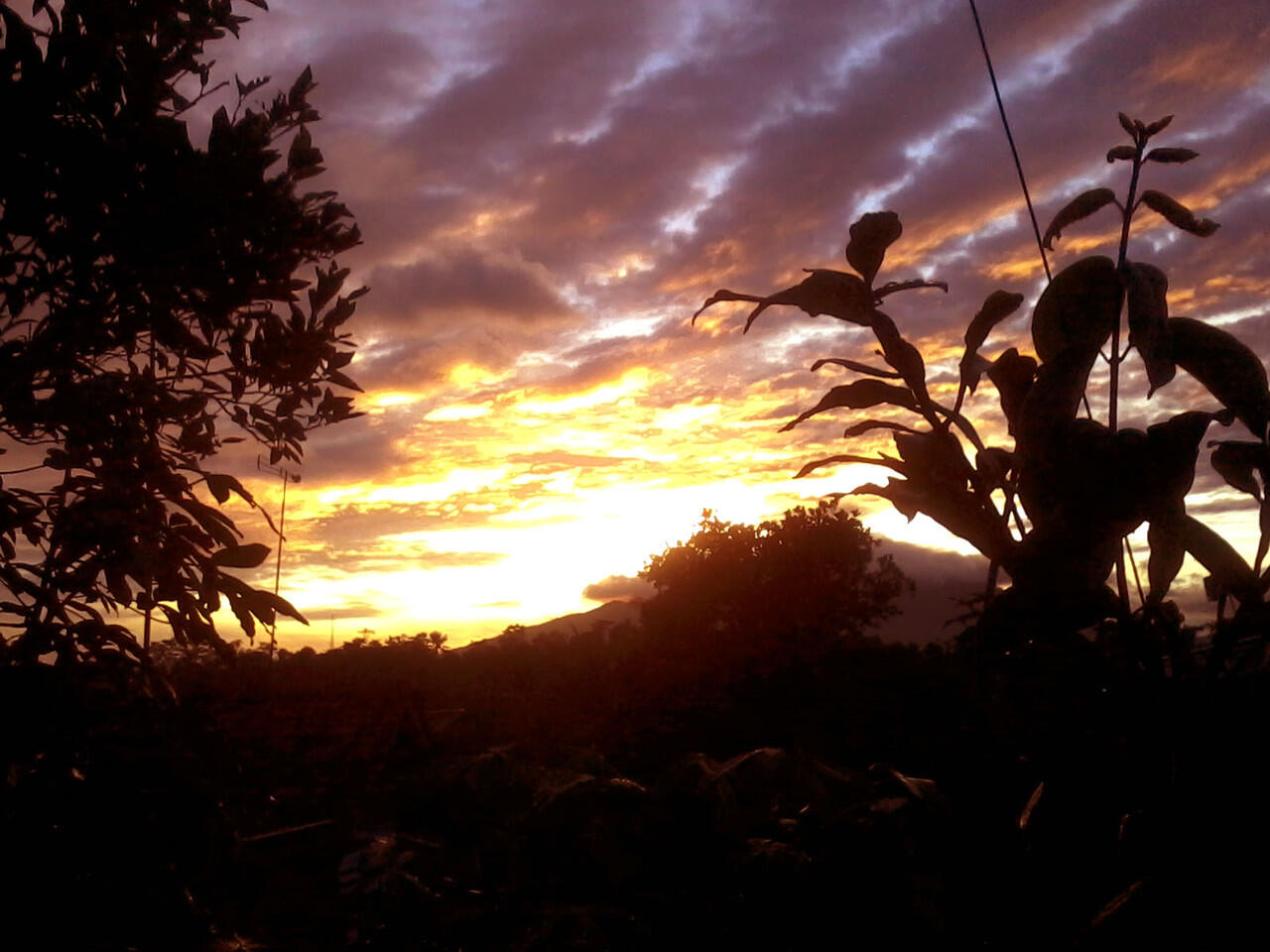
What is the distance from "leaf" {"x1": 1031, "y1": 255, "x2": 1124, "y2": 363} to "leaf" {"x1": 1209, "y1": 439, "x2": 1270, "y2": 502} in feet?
1.89

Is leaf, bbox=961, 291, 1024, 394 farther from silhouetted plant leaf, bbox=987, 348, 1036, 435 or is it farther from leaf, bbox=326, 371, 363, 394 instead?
leaf, bbox=326, 371, 363, 394

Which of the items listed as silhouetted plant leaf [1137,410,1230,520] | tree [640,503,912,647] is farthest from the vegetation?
tree [640,503,912,647]

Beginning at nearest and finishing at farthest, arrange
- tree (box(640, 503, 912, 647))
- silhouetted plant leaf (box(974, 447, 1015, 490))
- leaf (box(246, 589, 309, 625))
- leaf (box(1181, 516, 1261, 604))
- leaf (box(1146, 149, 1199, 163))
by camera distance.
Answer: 1. leaf (box(1181, 516, 1261, 604))
2. silhouetted plant leaf (box(974, 447, 1015, 490))
3. leaf (box(1146, 149, 1199, 163))
4. leaf (box(246, 589, 309, 625))
5. tree (box(640, 503, 912, 647))

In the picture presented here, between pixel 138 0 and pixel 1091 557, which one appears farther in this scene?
pixel 138 0

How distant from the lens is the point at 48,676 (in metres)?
2.65

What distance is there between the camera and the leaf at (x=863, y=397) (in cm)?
257

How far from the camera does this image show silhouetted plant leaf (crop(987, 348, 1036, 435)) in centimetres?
282

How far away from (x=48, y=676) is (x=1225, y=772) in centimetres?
319

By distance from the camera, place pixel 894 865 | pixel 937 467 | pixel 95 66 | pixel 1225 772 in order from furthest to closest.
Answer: pixel 95 66, pixel 937 467, pixel 1225 772, pixel 894 865

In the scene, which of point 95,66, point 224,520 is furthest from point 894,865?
point 95,66

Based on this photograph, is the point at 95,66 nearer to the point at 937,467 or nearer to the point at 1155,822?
the point at 937,467

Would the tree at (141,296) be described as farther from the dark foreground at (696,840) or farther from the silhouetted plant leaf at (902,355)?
the silhouetted plant leaf at (902,355)

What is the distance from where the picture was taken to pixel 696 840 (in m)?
2.23

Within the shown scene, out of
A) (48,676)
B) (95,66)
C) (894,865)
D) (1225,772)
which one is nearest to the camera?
(894,865)
